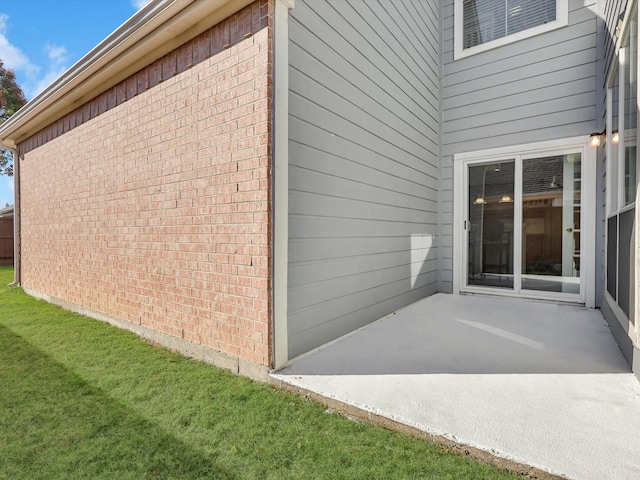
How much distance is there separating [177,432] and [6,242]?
1377cm

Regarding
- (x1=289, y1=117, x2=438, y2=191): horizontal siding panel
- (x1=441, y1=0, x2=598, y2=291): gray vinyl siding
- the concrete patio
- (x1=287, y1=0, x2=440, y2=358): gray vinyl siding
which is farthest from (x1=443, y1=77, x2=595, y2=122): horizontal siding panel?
the concrete patio

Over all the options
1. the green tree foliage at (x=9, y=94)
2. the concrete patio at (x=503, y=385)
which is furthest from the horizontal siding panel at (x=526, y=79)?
the green tree foliage at (x=9, y=94)

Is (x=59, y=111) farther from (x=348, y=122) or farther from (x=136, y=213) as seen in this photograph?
(x=348, y=122)

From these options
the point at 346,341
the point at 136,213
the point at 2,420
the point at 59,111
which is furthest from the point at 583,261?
the point at 59,111

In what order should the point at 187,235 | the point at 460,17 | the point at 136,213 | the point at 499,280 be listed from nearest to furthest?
1. the point at 187,235
2. the point at 136,213
3. the point at 499,280
4. the point at 460,17

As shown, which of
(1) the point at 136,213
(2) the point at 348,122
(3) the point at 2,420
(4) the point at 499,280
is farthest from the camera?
(4) the point at 499,280

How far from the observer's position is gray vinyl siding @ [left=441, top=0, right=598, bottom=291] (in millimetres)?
4418

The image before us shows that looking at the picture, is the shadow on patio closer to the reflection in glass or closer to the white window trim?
the reflection in glass

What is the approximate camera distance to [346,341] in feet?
10.2

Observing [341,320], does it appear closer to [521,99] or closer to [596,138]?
[596,138]

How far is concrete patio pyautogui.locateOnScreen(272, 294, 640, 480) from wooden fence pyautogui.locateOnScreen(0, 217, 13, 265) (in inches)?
536

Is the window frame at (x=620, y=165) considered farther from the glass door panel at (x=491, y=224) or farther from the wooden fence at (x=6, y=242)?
the wooden fence at (x=6, y=242)

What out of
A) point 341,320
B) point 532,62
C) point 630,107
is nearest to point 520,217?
point 532,62

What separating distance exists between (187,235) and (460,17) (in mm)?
5550
